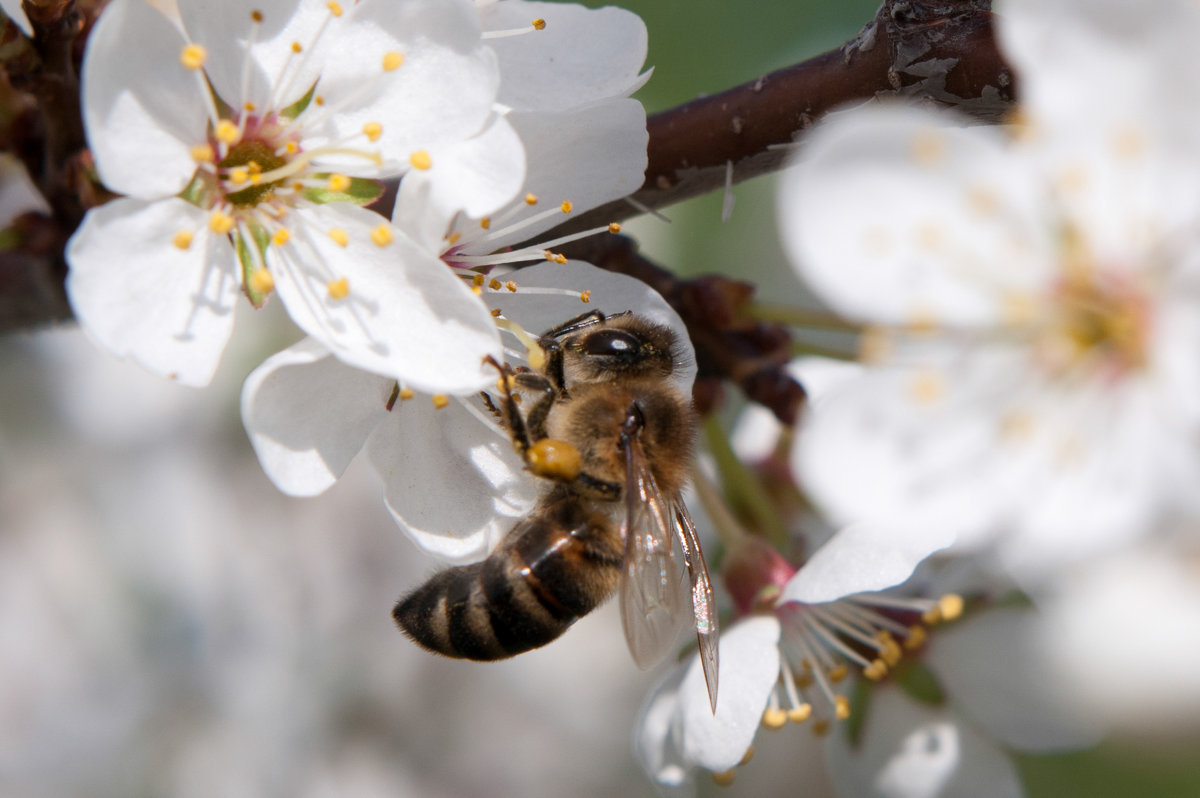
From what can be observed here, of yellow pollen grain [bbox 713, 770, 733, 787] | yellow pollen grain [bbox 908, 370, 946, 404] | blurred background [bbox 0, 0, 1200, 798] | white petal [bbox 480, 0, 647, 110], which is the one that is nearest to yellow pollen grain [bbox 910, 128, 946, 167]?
yellow pollen grain [bbox 908, 370, 946, 404]

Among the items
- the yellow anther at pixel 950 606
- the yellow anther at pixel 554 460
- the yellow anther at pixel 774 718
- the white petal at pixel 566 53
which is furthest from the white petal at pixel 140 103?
the yellow anther at pixel 950 606

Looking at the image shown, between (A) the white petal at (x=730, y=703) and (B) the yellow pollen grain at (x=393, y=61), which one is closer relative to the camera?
(B) the yellow pollen grain at (x=393, y=61)

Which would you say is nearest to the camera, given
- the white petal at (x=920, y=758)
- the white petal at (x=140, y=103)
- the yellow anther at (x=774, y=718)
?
the white petal at (x=140, y=103)

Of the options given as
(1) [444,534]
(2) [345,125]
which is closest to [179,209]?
(2) [345,125]

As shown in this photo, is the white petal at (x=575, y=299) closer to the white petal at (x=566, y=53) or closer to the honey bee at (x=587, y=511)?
the honey bee at (x=587, y=511)

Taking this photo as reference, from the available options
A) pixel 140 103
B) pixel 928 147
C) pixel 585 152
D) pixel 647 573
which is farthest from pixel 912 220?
pixel 140 103

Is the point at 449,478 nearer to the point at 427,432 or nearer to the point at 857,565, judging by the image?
the point at 427,432

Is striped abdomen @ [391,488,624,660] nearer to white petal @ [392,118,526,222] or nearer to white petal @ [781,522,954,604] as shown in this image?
white petal @ [781,522,954,604]
